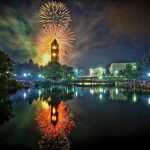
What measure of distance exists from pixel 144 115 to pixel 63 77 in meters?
108

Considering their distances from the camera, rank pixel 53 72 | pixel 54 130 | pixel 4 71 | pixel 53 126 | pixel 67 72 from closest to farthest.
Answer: pixel 54 130
pixel 53 126
pixel 4 71
pixel 53 72
pixel 67 72

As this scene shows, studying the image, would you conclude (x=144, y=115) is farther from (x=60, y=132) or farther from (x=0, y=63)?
(x=0, y=63)

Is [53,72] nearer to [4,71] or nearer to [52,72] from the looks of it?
[52,72]

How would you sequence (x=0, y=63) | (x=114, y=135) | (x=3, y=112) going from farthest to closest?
(x=0, y=63), (x=3, y=112), (x=114, y=135)

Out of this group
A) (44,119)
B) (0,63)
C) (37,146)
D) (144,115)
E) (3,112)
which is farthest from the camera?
(0,63)

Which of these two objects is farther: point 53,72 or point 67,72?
point 67,72

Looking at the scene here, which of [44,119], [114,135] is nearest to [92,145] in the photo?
[114,135]

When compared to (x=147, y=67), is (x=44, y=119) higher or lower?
lower

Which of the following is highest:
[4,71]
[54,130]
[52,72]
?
[52,72]

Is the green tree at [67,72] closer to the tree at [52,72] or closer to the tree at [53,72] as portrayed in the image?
the tree at [53,72]

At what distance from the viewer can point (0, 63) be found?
202 feet

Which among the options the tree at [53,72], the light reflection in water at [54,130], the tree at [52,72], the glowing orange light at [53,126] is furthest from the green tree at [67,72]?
the glowing orange light at [53,126]

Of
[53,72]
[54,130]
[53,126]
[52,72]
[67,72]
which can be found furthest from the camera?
[67,72]

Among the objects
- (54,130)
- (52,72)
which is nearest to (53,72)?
(52,72)
